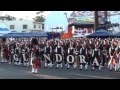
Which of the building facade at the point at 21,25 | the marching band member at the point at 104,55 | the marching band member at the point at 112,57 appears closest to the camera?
the marching band member at the point at 112,57

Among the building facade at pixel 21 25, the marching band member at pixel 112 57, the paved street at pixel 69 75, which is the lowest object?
the paved street at pixel 69 75

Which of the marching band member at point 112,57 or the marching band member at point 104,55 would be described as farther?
the marching band member at point 104,55

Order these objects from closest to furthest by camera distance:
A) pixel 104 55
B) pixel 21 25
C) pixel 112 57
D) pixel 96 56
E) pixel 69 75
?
pixel 69 75 < pixel 112 57 < pixel 96 56 < pixel 104 55 < pixel 21 25

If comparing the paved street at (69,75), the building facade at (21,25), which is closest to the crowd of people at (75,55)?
the paved street at (69,75)

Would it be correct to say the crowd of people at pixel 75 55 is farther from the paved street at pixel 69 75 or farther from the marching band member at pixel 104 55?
the paved street at pixel 69 75

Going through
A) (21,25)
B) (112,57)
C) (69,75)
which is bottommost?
(69,75)

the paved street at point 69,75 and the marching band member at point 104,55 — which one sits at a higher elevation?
the marching band member at point 104,55

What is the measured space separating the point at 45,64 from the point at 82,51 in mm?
2409

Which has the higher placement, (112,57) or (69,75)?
(112,57)

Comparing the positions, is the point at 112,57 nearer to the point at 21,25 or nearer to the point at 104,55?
the point at 104,55

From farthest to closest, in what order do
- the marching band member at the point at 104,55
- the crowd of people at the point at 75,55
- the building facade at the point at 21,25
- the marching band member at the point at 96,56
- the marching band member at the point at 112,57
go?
the building facade at the point at 21,25 → the marching band member at the point at 104,55 → the marching band member at the point at 96,56 → the crowd of people at the point at 75,55 → the marching band member at the point at 112,57

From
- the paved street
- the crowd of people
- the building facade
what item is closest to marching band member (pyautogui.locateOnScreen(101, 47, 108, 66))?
the crowd of people

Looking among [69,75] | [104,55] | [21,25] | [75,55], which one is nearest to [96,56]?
[104,55]

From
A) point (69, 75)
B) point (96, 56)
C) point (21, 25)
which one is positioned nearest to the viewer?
point (69, 75)
